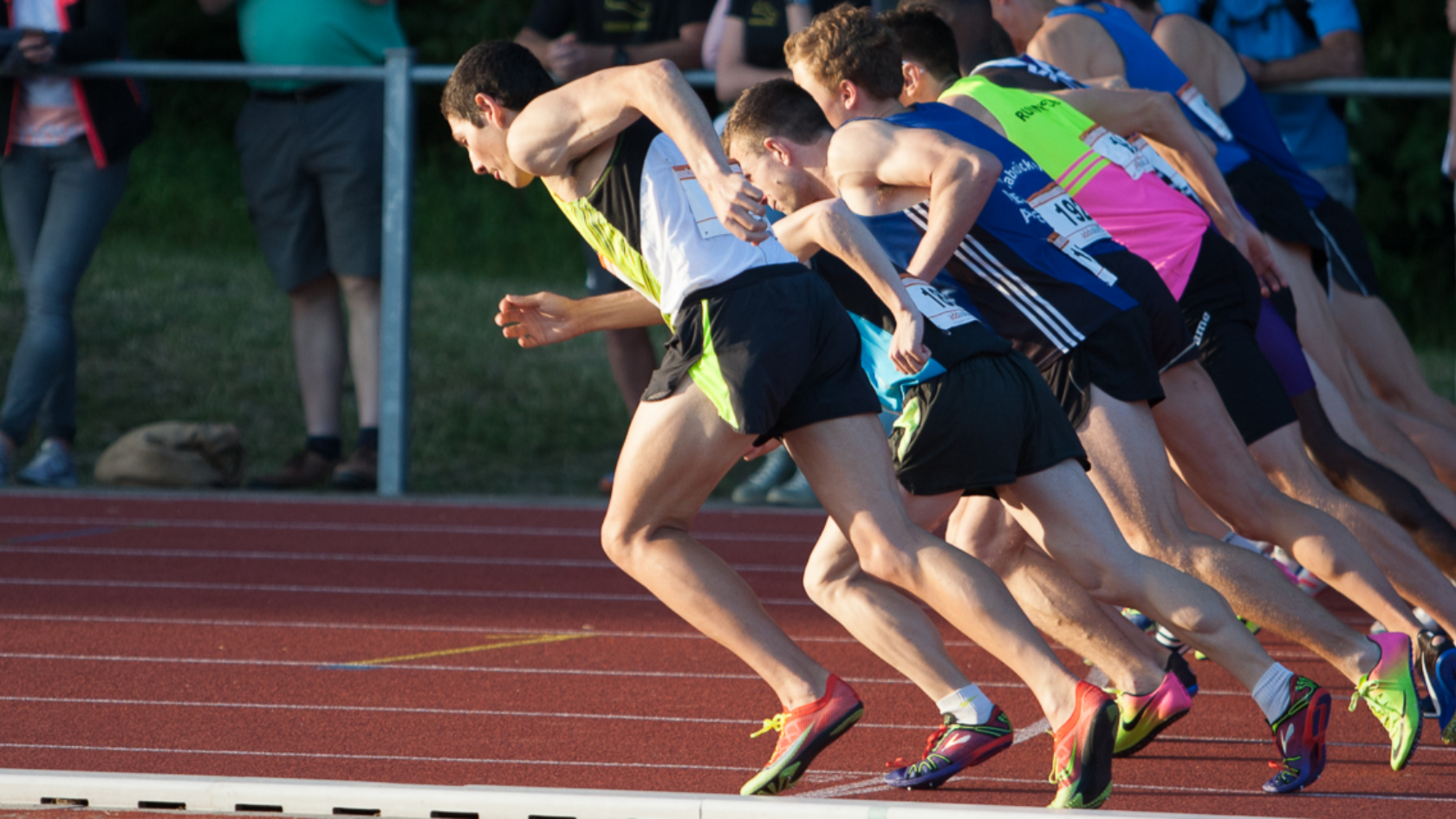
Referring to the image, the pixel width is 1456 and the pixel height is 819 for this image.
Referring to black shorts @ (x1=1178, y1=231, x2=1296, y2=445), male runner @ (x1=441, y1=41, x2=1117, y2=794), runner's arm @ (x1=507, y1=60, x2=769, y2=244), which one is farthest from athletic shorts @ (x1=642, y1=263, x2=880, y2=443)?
black shorts @ (x1=1178, y1=231, x2=1296, y2=445)

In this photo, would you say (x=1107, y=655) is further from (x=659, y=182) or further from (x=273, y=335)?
(x=273, y=335)

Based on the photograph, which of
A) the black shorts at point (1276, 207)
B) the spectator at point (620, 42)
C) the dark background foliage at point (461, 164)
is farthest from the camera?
the dark background foliage at point (461, 164)

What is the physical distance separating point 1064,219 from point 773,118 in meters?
0.76

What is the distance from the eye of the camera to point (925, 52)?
4996mm

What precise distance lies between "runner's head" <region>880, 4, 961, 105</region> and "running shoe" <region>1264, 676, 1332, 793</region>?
6.31ft

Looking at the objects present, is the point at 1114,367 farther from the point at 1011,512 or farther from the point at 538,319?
the point at 538,319

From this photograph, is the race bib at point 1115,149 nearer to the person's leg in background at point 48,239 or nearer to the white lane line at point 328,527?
the white lane line at point 328,527

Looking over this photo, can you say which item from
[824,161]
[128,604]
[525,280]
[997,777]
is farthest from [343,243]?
[525,280]

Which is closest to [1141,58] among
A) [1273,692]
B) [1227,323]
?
[1227,323]

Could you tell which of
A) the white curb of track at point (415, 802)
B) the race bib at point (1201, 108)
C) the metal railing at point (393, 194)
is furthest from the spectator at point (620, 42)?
the white curb of track at point (415, 802)

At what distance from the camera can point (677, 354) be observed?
3941 mm

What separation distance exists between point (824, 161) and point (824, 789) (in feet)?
4.68

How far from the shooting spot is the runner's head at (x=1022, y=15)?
5.47 metres

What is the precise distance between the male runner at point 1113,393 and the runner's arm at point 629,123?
22.2 inches
